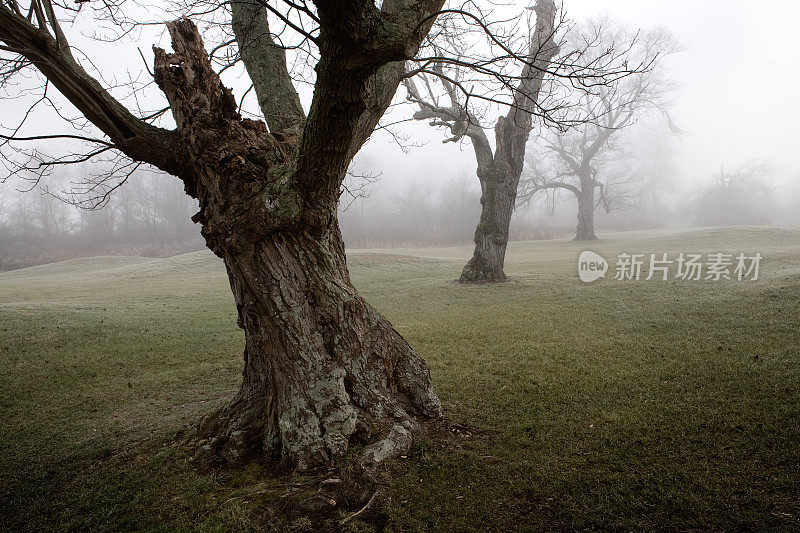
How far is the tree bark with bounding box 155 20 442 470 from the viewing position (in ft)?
9.38

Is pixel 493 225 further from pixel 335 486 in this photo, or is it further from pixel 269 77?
pixel 335 486

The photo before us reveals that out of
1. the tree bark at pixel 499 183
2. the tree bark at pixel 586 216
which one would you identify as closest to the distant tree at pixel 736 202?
the tree bark at pixel 586 216

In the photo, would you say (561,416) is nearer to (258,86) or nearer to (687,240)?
(258,86)

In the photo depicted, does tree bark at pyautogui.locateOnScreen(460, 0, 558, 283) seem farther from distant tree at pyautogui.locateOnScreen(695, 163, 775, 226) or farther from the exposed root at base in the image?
distant tree at pyautogui.locateOnScreen(695, 163, 775, 226)

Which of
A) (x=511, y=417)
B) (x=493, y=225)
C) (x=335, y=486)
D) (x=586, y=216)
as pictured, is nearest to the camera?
(x=335, y=486)

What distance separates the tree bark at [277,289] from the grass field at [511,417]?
0.32 metres

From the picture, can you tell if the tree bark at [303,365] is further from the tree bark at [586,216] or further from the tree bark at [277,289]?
the tree bark at [586,216]

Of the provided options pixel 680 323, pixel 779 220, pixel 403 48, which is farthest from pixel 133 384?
pixel 779 220

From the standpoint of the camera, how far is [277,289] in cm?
299

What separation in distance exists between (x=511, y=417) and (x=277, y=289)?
2.09m

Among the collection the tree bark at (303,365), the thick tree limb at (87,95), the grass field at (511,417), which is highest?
the thick tree limb at (87,95)

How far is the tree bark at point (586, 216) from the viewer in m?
A: 29.0

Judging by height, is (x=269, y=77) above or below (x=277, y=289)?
above

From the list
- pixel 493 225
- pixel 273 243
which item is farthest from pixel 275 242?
pixel 493 225
